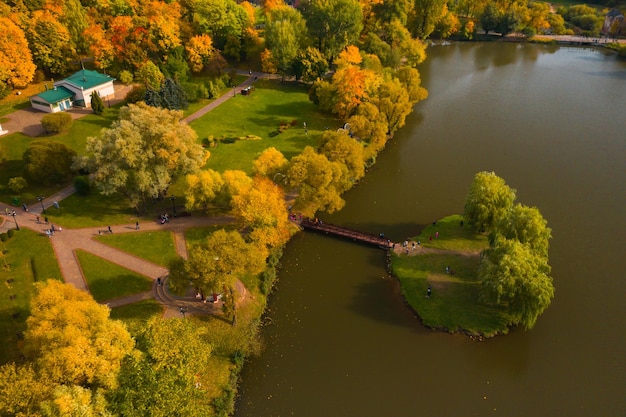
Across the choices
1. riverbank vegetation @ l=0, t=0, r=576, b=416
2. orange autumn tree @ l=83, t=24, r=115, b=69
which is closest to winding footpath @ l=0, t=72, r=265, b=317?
riverbank vegetation @ l=0, t=0, r=576, b=416

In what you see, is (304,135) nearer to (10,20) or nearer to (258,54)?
(258,54)

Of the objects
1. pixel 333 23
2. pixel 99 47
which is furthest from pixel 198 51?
pixel 333 23

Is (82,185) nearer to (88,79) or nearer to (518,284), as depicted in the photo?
(88,79)

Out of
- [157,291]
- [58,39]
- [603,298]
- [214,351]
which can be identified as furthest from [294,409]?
[58,39]

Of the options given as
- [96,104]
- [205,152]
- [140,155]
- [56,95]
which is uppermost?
[56,95]

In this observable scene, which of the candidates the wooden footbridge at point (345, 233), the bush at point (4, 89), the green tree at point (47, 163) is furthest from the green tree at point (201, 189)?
the bush at point (4, 89)

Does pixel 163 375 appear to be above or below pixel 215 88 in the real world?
below

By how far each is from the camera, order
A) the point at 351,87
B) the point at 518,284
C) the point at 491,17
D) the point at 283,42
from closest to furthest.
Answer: the point at 518,284 < the point at 351,87 < the point at 283,42 < the point at 491,17
